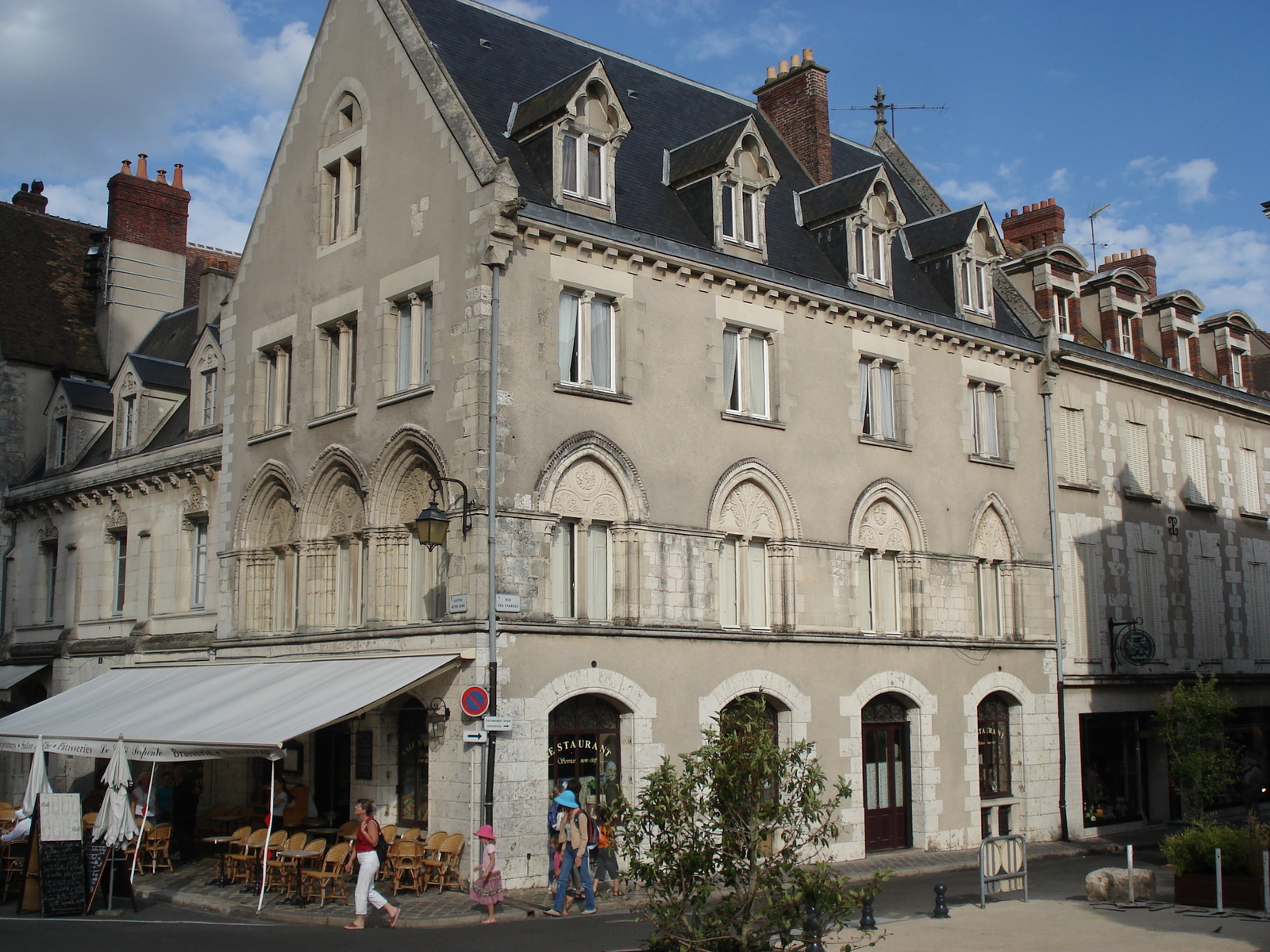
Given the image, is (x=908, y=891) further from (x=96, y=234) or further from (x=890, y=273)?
(x=96, y=234)

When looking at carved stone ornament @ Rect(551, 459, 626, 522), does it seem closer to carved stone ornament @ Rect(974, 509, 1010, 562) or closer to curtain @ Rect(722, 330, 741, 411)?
curtain @ Rect(722, 330, 741, 411)

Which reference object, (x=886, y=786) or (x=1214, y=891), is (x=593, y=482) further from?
(x=1214, y=891)

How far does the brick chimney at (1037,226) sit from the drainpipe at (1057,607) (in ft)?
18.2

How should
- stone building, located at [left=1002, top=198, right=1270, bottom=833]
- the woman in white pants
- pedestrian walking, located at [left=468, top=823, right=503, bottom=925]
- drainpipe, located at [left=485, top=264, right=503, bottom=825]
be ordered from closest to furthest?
1. the woman in white pants
2. pedestrian walking, located at [left=468, top=823, right=503, bottom=925]
3. drainpipe, located at [left=485, top=264, right=503, bottom=825]
4. stone building, located at [left=1002, top=198, right=1270, bottom=833]

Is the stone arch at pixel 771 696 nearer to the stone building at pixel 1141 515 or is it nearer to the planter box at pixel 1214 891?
the planter box at pixel 1214 891

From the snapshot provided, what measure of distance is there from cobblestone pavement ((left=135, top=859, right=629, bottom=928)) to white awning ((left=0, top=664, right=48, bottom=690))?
35.8 feet

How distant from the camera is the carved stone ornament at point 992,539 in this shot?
22844mm

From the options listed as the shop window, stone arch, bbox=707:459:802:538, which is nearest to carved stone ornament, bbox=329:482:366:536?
the shop window

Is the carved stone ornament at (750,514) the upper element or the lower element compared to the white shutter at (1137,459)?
lower

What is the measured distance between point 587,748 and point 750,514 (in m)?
4.54

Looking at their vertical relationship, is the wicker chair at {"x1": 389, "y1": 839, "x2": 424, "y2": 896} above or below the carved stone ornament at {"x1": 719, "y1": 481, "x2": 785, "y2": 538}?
below

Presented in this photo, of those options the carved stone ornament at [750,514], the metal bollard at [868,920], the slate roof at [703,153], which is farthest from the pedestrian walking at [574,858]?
the slate roof at [703,153]

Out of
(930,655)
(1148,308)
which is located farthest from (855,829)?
(1148,308)

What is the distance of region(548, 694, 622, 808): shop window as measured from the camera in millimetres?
16734
